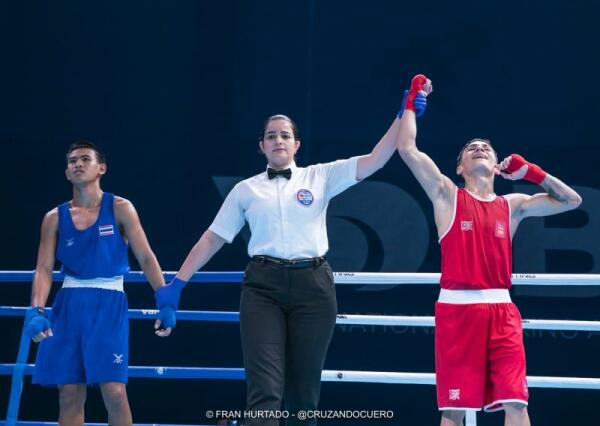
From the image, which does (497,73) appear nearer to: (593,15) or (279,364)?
(593,15)

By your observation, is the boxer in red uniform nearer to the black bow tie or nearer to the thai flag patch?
the black bow tie

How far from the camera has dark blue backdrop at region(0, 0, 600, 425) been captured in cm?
552

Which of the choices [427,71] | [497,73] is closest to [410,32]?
[427,71]

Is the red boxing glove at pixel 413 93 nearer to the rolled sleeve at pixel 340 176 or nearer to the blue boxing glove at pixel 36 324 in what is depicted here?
the rolled sleeve at pixel 340 176

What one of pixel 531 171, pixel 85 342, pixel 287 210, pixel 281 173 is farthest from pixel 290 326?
pixel 531 171

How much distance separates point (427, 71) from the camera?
5551mm

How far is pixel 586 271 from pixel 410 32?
1976 mm

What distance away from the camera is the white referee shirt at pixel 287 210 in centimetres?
337

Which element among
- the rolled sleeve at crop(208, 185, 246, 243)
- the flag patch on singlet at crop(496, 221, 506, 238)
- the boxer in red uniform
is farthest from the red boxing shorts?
the rolled sleeve at crop(208, 185, 246, 243)

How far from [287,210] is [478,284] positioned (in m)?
0.83

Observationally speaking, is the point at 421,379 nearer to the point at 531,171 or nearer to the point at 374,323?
the point at 374,323

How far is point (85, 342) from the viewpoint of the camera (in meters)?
3.46

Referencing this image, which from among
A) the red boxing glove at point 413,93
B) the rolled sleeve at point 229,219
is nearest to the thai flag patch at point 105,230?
the rolled sleeve at point 229,219

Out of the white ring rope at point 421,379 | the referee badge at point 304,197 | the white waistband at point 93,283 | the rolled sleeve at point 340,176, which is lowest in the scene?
the white ring rope at point 421,379
